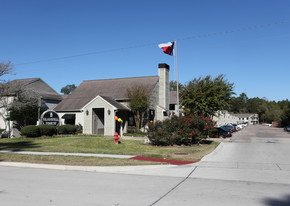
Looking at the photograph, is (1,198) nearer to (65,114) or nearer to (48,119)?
Result: (48,119)

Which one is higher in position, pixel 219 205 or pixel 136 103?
pixel 136 103

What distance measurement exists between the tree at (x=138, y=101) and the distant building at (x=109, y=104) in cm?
109

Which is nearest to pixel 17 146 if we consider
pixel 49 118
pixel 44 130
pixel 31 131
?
pixel 31 131

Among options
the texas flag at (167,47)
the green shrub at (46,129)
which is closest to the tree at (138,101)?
the texas flag at (167,47)

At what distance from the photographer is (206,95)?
29609 mm

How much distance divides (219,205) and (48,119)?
72.7 ft

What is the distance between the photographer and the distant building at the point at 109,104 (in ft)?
98.7

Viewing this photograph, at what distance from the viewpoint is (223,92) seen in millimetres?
29266

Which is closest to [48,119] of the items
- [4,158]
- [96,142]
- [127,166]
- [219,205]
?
[96,142]

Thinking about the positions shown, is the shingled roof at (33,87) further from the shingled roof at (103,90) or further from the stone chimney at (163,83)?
the stone chimney at (163,83)

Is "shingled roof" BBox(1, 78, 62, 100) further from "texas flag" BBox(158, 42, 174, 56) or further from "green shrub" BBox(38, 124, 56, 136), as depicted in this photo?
"texas flag" BBox(158, 42, 174, 56)

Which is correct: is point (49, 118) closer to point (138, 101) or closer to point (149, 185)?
point (138, 101)

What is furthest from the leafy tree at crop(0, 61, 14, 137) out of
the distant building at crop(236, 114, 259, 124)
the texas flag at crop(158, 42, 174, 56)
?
the distant building at crop(236, 114, 259, 124)

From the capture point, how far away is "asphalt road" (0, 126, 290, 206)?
6516mm
